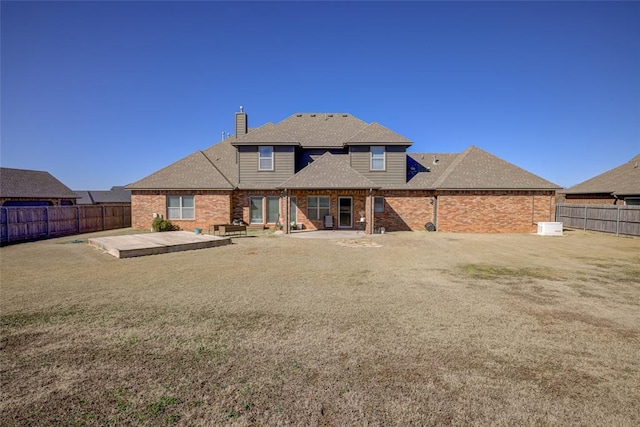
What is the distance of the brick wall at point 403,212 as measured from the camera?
68.6 feet

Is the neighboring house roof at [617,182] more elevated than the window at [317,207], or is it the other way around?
the neighboring house roof at [617,182]

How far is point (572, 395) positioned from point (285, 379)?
10.7ft

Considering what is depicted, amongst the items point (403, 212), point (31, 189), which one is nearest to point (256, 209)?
point (403, 212)

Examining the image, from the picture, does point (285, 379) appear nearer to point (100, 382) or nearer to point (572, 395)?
point (100, 382)

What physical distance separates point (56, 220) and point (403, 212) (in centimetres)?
2189

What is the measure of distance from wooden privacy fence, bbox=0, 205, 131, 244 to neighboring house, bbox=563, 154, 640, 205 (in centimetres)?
3713

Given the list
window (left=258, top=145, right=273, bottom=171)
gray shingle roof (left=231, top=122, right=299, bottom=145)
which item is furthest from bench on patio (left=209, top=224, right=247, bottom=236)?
gray shingle roof (left=231, top=122, right=299, bottom=145)

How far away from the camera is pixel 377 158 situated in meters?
21.0

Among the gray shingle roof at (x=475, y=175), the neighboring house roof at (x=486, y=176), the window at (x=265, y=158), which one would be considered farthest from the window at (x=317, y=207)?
the neighboring house roof at (x=486, y=176)

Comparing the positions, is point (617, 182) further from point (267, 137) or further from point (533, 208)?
point (267, 137)

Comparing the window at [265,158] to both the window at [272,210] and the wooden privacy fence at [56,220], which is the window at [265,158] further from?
the wooden privacy fence at [56,220]

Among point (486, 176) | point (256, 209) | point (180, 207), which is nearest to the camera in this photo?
point (486, 176)

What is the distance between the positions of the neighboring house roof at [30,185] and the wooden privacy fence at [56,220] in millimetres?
9678

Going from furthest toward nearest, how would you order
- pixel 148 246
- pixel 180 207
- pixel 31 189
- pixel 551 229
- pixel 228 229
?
pixel 31 189, pixel 180 207, pixel 551 229, pixel 228 229, pixel 148 246
